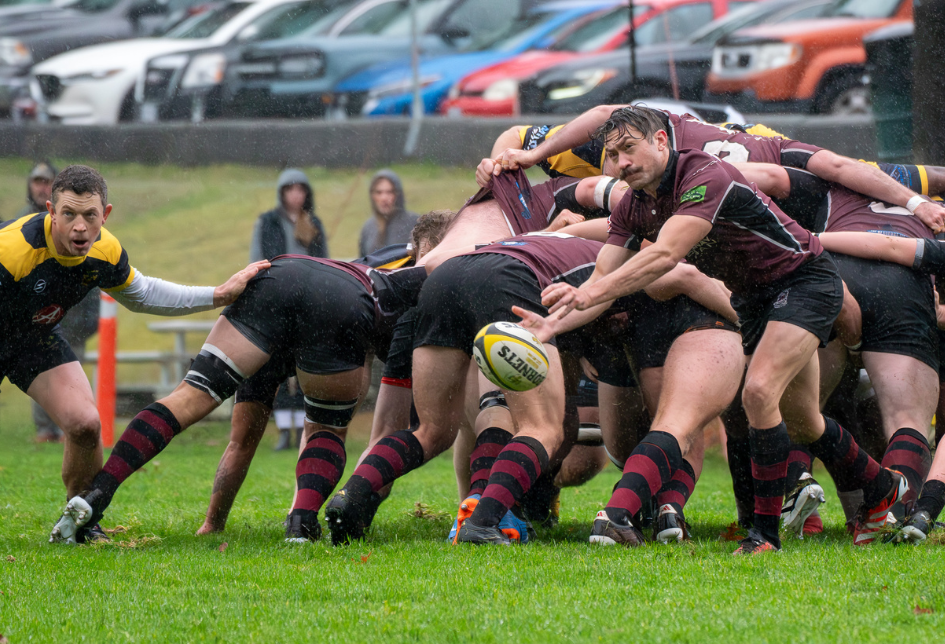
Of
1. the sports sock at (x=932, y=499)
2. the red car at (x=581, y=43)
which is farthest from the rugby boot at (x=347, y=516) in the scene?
the red car at (x=581, y=43)

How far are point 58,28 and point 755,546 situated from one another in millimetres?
19145

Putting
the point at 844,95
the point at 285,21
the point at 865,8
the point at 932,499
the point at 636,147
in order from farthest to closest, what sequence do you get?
the point at 285,21 → the point at 865,8 → the point at 844,95 → the point at 932,499 → the point at 636,147

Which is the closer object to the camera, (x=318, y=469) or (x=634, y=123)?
(x=634, y=123)

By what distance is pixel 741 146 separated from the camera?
6074mm

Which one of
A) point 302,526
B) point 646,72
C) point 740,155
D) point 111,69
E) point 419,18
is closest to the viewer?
point 302,526

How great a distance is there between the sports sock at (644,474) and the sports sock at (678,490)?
11.3 inches

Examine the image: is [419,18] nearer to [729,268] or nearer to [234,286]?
[234,286]

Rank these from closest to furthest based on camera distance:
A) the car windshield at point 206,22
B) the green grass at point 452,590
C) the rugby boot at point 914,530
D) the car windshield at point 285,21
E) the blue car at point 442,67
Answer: the green grass at point 452,590, the rugby boot at point 914,530, the blue car at point 442,67, the car windshield at point 285,21, the car windshield at point 206,22

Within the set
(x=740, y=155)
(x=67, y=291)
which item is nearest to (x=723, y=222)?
(x=740, y=155)

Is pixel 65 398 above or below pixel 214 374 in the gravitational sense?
below

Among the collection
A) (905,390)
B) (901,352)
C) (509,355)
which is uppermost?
(509,355)

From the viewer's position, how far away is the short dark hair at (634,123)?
15.3 feet

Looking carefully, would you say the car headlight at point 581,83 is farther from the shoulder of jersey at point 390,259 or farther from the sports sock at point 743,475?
the sports sock at point 743,475

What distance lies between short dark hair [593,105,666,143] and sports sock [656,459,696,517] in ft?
5.21
